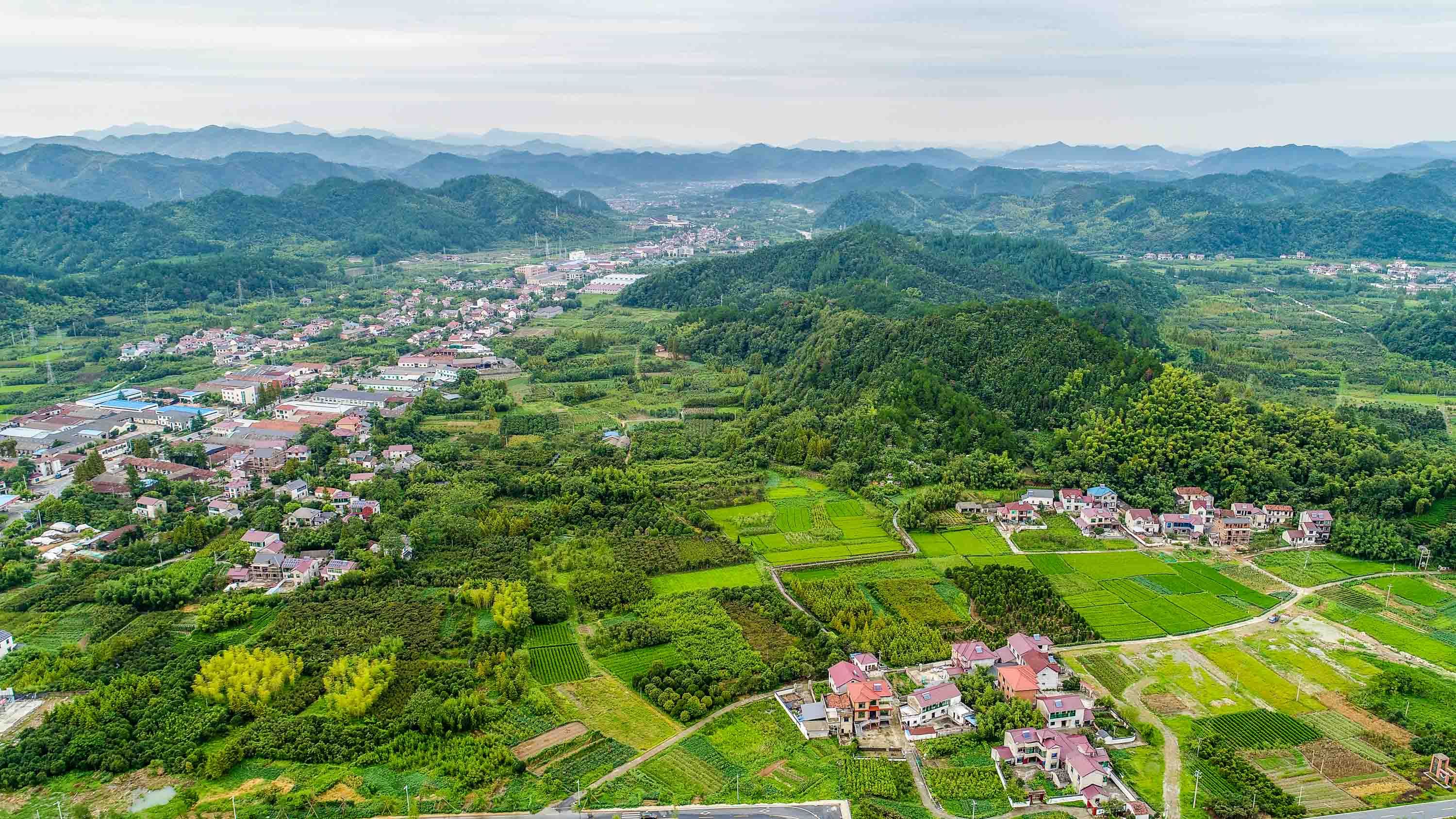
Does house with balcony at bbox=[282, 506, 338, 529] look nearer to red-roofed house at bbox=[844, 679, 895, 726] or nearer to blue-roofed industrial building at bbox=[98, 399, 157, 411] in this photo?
red-roofed house at bbox=[844, 679, 895, 726]

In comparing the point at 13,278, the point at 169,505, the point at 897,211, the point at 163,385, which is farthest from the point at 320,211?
the point at 169,505

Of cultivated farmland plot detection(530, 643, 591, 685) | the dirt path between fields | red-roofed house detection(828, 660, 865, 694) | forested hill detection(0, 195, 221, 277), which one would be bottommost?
cultivated farmland plot detection(530, 643, 591, 685)

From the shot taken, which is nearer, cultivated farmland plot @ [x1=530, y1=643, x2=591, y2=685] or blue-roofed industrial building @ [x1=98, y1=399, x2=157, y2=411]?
cultivated farmland plot @ [x1=530, y1=643, x2=591, y2=685]

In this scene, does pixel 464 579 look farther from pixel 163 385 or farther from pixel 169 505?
pixel 163 385

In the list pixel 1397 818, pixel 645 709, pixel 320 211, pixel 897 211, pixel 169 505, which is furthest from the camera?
pixel 897 211

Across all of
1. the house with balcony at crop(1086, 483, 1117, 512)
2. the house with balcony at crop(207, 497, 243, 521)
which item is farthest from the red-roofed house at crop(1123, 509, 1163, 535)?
the house with balcony at crop(207, 497, 243, 521)

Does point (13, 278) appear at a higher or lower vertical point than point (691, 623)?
higher

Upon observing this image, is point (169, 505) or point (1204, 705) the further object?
point (169, 505)

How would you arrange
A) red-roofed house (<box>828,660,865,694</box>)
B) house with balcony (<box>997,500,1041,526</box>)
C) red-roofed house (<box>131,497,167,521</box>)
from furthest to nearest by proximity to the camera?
1. house with balcony (<box>997,500,1041,526</box>)
2. red-roofed house (<box>131,497,167,521</box>)
3. red-roofed house (<box>828,660,865,694</box>)
